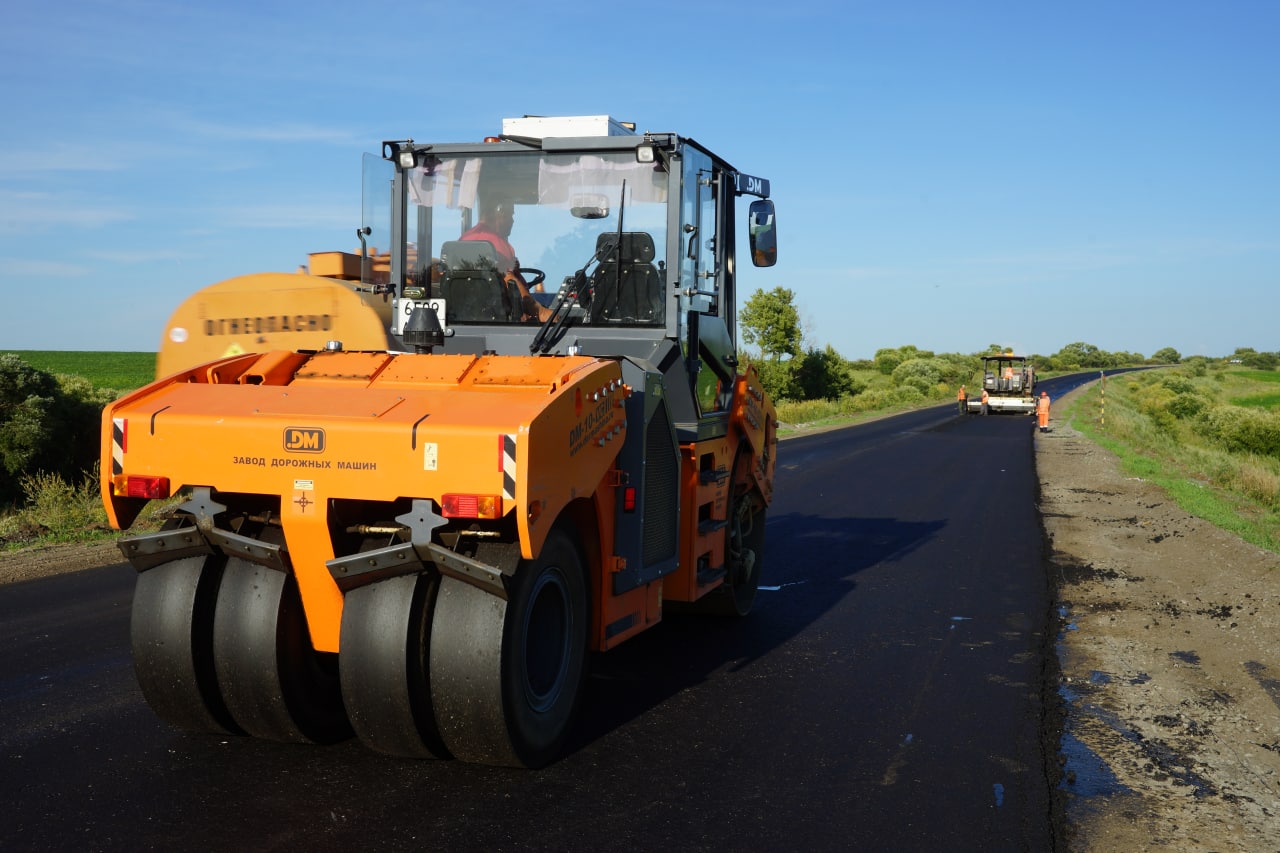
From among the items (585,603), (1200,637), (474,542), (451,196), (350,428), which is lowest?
(1200,637)

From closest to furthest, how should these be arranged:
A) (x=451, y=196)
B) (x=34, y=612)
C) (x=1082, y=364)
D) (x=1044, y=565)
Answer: (x=451, y=196) < (x=34, y=612) < (x=1044, y=565) < (x=1082, y=364)

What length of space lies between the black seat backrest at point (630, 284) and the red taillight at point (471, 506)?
2337 mm

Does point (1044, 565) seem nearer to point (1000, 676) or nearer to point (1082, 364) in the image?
point (1000, 676)

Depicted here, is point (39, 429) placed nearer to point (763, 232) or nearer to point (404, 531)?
Result: point (763, 232)

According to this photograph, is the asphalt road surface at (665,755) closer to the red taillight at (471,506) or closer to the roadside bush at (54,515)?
the red taillight at (471,506)

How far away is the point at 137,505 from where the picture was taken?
16.3ft

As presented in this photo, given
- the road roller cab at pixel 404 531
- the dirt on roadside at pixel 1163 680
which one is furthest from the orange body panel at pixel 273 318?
the dirt on roadside at pixel 1163 680

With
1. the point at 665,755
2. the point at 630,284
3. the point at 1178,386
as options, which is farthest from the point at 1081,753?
the point at 1178,386

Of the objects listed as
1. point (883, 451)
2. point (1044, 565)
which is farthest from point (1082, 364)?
point (1044, 565)

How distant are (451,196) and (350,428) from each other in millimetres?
2688

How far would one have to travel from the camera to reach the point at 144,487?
4.66 meters

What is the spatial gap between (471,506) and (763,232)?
3567mm

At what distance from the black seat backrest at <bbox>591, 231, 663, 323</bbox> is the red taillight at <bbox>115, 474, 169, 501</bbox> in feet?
8.39

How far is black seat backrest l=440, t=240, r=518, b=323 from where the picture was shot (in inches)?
258
